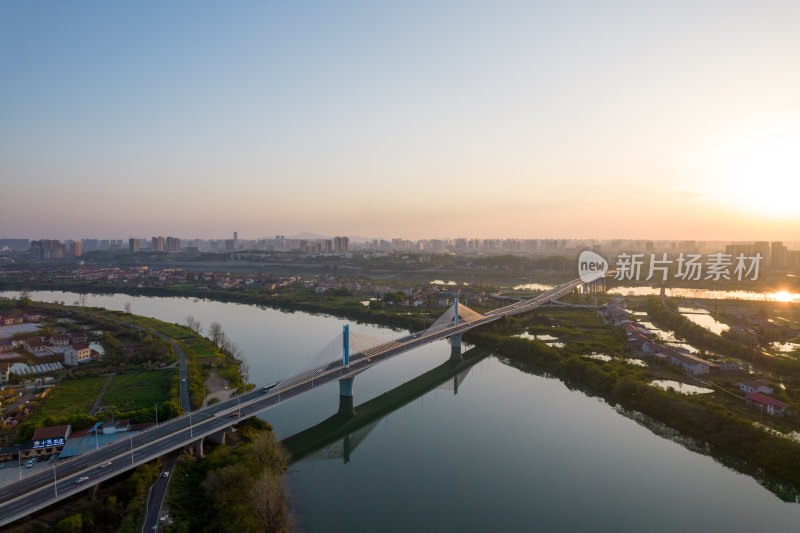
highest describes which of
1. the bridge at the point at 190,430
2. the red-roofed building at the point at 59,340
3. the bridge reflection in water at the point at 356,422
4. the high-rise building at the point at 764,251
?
the high-rise building at the point at 764,251

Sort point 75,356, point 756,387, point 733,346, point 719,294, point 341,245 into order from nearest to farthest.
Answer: point 756,387 < point 75,356 < point 733,346 < point 719,294 < point 341,245

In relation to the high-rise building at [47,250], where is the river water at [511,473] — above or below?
below

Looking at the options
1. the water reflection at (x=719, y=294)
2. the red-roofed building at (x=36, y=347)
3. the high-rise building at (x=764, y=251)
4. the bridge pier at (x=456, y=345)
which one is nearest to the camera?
the red-roofed building at (x=36, y=347)

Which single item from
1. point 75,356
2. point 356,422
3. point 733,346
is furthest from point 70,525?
point 733,346

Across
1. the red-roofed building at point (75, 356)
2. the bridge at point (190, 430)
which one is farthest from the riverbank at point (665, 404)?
the red-roofed building at point (75, 356)

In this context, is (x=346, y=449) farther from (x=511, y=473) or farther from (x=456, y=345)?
(x=456, y=345)

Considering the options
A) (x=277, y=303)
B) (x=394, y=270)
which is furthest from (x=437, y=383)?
(x=394, y=270)

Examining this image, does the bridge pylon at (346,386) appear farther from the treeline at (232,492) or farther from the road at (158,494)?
the road at (158,494)

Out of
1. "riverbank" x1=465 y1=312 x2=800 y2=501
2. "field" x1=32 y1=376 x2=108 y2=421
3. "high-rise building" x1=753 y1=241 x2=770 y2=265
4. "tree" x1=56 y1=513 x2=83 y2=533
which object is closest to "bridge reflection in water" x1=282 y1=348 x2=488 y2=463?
"riverbank" x1=465 y1=312 x2=800 y2=501

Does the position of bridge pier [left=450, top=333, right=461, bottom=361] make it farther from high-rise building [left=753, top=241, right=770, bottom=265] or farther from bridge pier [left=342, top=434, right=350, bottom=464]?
high-rise building [left=753, top=241, right=770, bottom=265]
